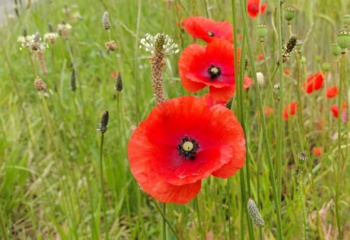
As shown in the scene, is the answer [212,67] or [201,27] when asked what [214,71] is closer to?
[212,67]

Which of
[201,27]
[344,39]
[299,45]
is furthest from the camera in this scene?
[201,27]

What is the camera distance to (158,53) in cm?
77

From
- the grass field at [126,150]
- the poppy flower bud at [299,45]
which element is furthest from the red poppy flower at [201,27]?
the poppy flower bud at [299,45]

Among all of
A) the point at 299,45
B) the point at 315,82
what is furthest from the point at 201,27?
the point at 315,82

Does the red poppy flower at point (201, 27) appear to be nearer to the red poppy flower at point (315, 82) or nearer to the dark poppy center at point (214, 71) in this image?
the dark poppy center at point (214, 71)

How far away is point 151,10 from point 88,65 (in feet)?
2.86

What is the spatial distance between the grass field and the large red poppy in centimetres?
7

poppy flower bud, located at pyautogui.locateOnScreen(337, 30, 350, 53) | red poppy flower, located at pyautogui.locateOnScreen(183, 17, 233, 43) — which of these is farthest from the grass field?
poppy flower bud, located at pyautogui.locateOnScreen(337, 30, 350, 53)

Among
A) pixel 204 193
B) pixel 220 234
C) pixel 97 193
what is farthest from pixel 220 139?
pixel 97 193

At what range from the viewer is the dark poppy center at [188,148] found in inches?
33.8

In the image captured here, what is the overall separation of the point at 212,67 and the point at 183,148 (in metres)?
0.36

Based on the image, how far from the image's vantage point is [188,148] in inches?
33.9

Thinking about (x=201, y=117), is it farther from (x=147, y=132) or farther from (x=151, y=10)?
(x=151, y=10)

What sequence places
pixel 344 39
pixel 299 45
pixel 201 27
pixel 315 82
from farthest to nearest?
1. pixel 315 82
2. pixel 201 27
3. pixel 299 45
4. pixel 344 39
